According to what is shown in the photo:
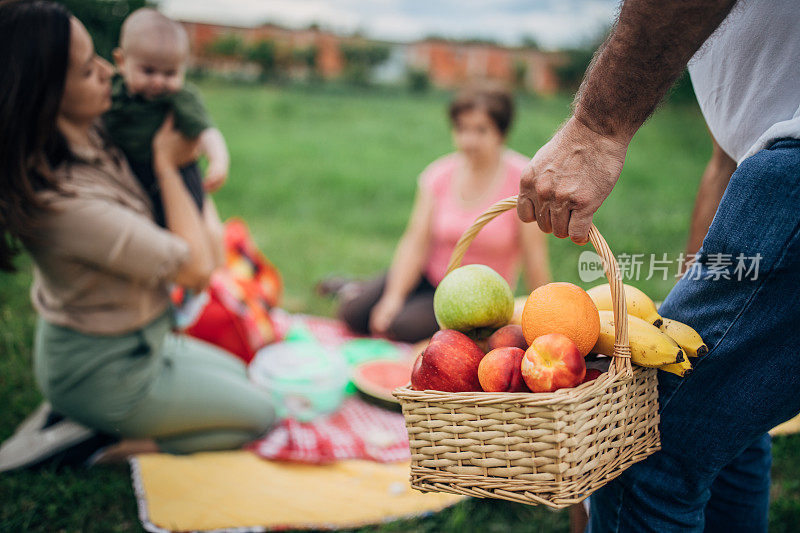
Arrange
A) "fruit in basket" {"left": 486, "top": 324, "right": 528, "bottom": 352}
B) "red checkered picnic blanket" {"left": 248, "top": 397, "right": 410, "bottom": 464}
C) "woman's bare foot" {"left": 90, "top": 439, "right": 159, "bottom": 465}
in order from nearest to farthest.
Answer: "fruit in basket" {"left": 486, "top": 324, "right": 528, "bottom": 352} → "woman's bare foot" {"left": 90, "top": 439, "right": 159, "bottom": 465} → "red checkered picnic blanket" {"left": 248, "top": 397, "right": 410, "bottom": 464}

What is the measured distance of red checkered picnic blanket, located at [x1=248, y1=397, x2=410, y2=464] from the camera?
2.69 meters

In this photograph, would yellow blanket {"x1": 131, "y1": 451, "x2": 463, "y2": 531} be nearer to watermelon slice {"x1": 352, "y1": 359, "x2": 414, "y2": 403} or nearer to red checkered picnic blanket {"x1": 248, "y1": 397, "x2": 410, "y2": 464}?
red checkered picnic blanket {"x1": 248, "y1": 397, "x2": 410, "y2": 464}

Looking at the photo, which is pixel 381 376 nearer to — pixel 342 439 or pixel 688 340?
pixel 342 439

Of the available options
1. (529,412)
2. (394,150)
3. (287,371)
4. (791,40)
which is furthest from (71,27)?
(394,150)

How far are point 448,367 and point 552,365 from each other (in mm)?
238

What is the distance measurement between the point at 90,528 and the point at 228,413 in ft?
2.12

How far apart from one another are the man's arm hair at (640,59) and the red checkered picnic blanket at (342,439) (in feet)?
6.30

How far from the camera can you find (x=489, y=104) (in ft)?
11.9

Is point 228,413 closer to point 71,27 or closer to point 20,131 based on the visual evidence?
point 20,131

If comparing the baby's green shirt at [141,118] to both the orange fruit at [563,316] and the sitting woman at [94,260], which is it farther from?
the orange fruit at [563,316]

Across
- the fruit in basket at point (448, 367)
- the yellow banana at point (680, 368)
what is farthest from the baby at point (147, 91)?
the yellow banana at point (680, 368)

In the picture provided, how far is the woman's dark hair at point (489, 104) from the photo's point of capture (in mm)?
3613

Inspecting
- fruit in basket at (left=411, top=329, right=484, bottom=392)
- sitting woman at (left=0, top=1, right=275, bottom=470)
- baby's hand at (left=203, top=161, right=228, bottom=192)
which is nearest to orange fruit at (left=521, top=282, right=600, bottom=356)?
fruit in basket at (left=411, top=329, right=484, bottom=392)

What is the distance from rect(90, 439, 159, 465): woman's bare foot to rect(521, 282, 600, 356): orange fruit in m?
1.98
